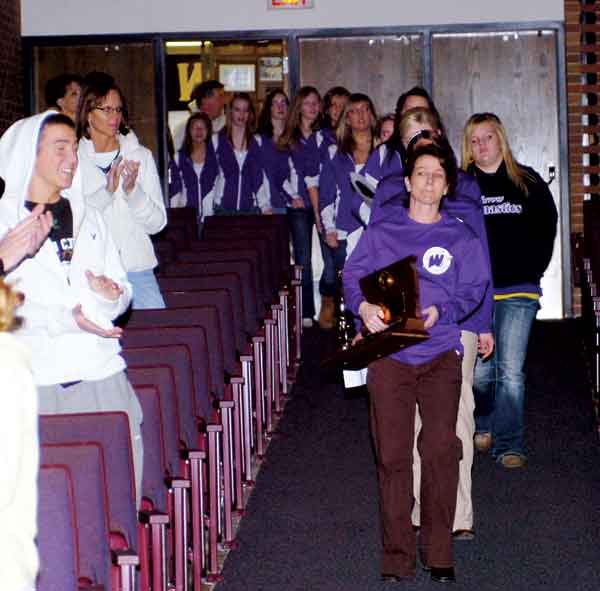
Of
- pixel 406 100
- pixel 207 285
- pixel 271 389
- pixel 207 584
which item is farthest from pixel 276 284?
pixel 207 584

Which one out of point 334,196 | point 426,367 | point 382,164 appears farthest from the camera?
point 334,196

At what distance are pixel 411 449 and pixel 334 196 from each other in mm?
5519

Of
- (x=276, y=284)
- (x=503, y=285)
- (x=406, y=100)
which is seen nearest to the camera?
(x=406, y=100)

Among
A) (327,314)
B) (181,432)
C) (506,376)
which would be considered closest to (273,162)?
(327,314)

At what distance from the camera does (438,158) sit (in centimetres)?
500

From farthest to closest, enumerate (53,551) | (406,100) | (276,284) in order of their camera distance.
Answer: (276,284), (406,100), (53,551)

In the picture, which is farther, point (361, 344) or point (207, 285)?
point (207, 285)

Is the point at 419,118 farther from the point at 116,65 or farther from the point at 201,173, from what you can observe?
the point at 116,65

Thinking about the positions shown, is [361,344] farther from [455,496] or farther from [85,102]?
[85,102]

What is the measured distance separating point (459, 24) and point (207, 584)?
7.24 m

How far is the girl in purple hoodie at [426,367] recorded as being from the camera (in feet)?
16.3

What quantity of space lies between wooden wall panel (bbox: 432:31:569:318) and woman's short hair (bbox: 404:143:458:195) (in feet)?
21.3

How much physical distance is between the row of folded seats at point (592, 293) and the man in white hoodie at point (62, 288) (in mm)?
3671

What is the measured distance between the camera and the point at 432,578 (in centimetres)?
511
